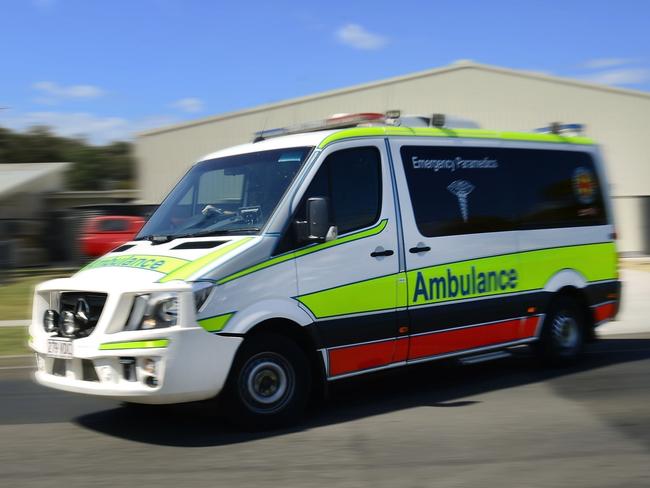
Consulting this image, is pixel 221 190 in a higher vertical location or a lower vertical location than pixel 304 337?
higher

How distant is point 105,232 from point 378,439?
18047 millimetres

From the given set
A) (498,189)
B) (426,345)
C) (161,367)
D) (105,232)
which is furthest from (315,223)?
(105,232)

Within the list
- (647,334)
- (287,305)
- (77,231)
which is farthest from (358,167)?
(77,231)

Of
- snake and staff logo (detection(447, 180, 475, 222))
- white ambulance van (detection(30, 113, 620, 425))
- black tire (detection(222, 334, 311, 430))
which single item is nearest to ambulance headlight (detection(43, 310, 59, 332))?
white ambulance van (detection(30, 113, 620, 425))

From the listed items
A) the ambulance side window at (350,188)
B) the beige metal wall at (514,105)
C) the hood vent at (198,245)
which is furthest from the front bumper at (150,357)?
the beige metal wall at (514,105)

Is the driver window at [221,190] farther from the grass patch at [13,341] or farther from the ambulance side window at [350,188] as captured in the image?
the grass patch at [13,341]

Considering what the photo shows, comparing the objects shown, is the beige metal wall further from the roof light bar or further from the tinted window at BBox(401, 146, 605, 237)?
the roof light bar

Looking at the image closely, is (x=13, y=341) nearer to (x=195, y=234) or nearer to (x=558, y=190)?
(x=195, y=234)

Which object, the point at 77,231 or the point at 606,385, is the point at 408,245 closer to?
the point at 606,385

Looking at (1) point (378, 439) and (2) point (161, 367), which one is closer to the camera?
(2) point (161, 367)

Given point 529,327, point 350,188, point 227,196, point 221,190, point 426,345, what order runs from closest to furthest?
1. point 350,188
2. point 227,196
3. point 221,190
4. point 426,345
5. point 529,327

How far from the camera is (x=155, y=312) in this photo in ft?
19.0

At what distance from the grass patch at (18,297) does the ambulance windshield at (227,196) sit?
8144 millimetres

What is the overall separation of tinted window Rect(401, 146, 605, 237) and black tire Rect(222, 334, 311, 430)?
1.75 metres
